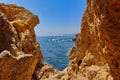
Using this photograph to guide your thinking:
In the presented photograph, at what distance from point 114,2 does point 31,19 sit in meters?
17.4

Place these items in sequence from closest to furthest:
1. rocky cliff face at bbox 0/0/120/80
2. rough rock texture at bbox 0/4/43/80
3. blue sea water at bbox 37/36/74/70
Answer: rocky cliff face at bbox 0/0/120/80
rough rock texture at bbox 0/4/43/80
blue sea water at bbox 37/36/74/70

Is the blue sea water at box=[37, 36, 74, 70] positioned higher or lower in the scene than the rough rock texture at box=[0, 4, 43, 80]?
lower

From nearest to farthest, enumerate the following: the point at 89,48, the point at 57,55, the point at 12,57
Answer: the point at 12,57, the point at 89,48, the point at 57,55

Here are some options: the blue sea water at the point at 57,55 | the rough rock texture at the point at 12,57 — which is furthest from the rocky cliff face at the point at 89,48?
the blue sea water at the point at 57,55

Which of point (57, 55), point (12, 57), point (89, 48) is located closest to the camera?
point (12, 57)

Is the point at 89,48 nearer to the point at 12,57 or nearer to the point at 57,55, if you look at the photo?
the point at 12,57

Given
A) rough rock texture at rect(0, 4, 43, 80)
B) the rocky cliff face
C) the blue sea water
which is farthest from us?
the blue sea water

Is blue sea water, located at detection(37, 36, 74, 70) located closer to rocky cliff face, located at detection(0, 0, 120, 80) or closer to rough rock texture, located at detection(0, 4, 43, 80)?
rocky cliff face, located at detection(0, 0, 120, 80)

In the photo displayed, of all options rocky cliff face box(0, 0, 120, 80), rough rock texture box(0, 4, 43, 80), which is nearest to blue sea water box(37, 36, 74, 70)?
rocky cliff face box(0, 0, 120, 80)

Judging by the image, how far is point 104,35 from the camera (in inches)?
374

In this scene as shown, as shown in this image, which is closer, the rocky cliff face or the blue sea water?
the rocky cliff face

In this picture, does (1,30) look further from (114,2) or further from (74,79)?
(74,79)

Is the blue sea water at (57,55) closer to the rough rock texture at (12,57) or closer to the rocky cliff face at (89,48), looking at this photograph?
the rocky cliff face at (89,48)

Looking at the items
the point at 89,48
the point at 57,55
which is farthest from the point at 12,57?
the point at 57,55
